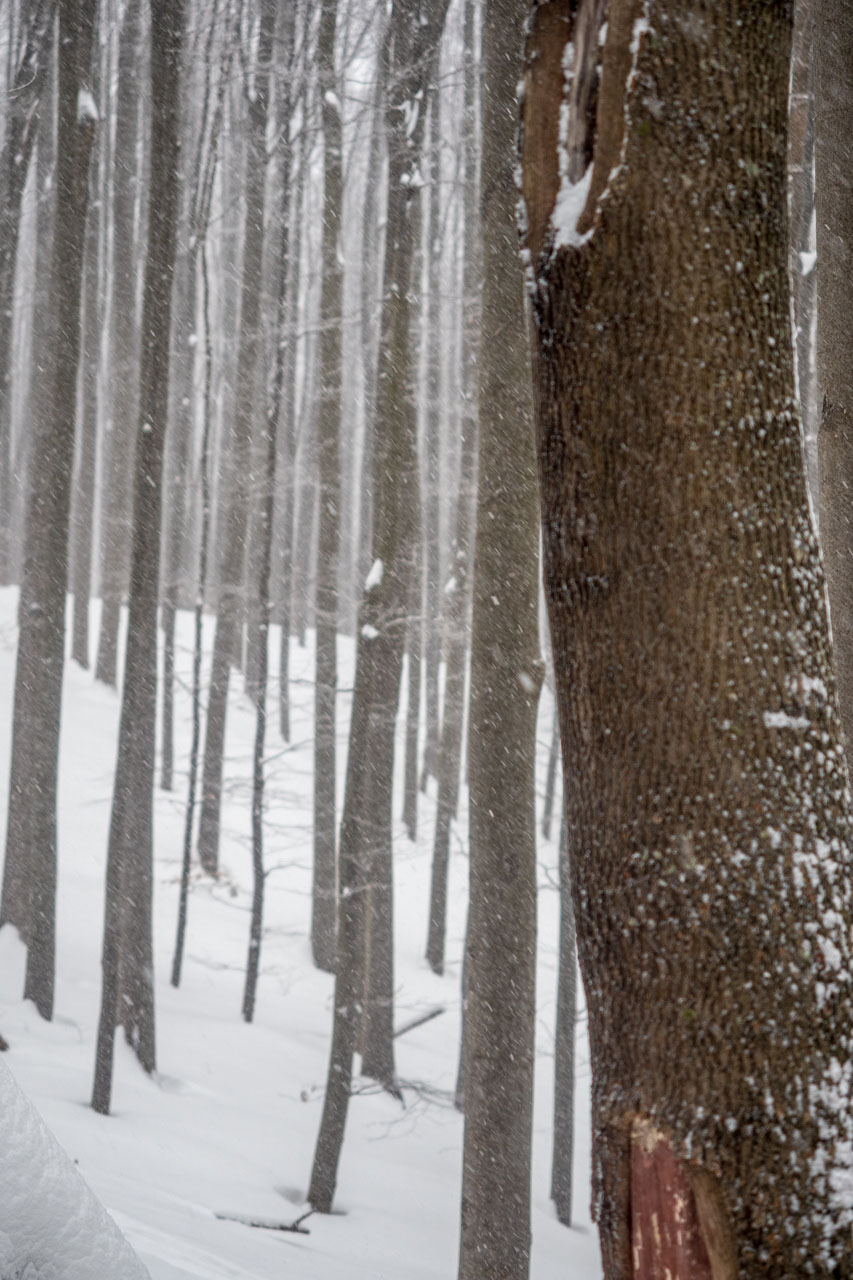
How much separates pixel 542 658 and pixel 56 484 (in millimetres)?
6365

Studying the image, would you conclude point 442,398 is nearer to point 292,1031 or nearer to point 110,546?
point 110,546

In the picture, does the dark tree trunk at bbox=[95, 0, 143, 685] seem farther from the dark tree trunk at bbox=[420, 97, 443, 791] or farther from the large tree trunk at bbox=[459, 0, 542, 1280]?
the large tree trunk at bbox=[459, 0, 542, 1280]

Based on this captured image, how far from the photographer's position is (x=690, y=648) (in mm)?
1848

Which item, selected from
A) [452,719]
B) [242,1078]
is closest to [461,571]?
[452,719]

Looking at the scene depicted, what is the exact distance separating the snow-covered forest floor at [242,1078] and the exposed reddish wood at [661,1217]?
3.43 m

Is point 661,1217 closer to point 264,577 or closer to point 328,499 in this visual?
point 264,577

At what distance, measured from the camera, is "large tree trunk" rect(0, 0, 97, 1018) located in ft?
32.1

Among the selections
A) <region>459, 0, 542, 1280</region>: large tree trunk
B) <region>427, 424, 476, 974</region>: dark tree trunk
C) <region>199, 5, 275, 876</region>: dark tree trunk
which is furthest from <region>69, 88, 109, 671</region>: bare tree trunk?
<region>459, 0, 542, 1280</region>: large tree trunk

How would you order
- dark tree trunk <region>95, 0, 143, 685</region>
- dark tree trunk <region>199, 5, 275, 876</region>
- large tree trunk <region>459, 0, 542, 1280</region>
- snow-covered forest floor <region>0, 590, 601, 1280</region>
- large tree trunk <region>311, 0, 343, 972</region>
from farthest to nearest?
dark tree trunk <region>95, 0, 143, 685</region>
dark tree trunk <region>199, 5, 275, 876</region>
large tree trunk <region>311, 0, 343, 972</region>
snow-covered forest floor <region>0, 590, 601, 1280</region>
large tree trunk <region>459, 0, 542, 1280</region>

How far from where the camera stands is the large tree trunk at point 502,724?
534cm

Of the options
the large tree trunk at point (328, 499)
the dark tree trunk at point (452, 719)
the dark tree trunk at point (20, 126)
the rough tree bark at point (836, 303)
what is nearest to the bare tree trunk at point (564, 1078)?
the dark tree trunk at point (452, 719)

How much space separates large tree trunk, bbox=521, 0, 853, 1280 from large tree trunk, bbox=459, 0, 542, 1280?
3534 millimetres

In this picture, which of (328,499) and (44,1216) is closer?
(44,1216)

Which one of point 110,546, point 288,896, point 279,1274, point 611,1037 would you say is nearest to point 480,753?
point 279,1274
